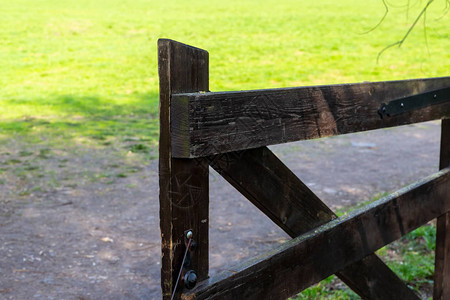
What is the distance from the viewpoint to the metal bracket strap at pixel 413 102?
2.37 metres

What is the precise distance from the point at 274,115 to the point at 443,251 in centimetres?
175

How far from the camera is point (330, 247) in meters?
2.19

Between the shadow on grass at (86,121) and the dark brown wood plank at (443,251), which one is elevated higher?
the dark brown wood plank at (443,251)

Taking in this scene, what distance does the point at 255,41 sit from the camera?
2033 cm

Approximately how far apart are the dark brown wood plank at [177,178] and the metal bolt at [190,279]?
0.02 metres

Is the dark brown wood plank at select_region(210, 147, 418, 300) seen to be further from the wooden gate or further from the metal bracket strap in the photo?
the metal bracket strap

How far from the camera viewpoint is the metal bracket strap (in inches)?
93.3

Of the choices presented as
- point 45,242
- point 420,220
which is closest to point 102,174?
point 45,242

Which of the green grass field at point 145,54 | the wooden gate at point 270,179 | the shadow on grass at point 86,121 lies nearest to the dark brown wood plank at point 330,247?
the wooden gate at point 270,179

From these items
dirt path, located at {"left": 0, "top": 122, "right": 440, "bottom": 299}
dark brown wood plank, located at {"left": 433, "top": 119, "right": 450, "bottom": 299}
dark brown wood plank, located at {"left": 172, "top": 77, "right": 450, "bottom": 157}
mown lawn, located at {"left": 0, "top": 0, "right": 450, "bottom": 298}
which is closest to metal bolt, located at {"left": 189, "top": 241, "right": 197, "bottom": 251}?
dark brown wood plank, located at {"left": 172, "top": 77, "right": 450, "bottom": 157}

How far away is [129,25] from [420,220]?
66.6 ft

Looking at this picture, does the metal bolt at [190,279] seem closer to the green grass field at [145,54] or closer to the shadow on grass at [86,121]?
the shadow on grass at [86,121]

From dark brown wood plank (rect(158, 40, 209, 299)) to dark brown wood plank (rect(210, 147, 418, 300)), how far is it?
10 centimetres

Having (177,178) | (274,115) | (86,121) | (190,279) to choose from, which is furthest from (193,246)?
(86,121)
